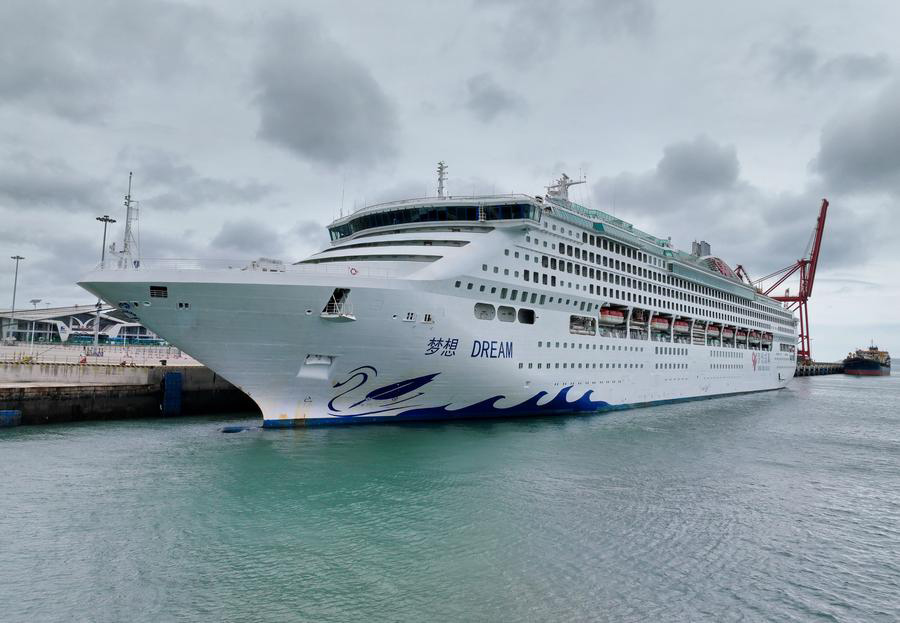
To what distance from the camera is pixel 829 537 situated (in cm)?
1116

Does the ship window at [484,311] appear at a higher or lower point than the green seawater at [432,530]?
higher

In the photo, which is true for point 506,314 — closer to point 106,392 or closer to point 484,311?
point 484,311

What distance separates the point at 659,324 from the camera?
33.1 m

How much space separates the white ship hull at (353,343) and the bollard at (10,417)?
8171mm

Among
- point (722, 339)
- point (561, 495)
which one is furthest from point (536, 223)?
point (722, 339)

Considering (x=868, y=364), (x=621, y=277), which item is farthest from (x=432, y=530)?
(x=868, y=364)

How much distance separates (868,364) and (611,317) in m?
116

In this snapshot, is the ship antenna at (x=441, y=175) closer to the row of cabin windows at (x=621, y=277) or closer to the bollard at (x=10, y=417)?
the row of cabin windows at (x=621, y=277)

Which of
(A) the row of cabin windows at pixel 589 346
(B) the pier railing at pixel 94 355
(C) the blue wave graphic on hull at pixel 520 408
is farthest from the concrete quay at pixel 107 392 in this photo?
(A) the row of cabin windows at pixel 589 346

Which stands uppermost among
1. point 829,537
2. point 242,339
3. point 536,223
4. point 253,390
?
point 536,223

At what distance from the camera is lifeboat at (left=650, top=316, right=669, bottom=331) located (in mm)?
32525

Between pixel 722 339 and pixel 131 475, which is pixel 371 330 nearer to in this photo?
pixel 131 475

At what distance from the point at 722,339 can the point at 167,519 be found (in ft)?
141

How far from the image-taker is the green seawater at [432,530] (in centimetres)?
797
